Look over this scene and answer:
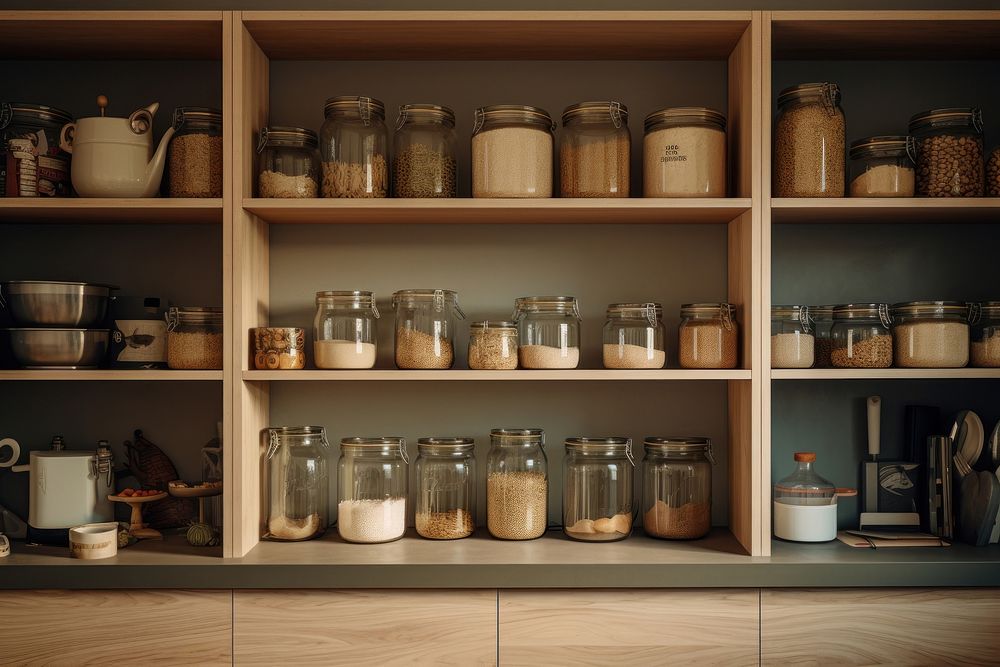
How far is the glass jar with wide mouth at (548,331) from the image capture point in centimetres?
191

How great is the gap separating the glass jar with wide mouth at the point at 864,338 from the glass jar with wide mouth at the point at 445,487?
985 mm

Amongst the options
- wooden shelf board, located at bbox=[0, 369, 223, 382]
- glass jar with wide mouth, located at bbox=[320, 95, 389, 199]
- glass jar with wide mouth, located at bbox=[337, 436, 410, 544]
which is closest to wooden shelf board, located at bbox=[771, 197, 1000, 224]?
glass jar with wide mouth, located at bbox=[320, 95, 389, 199]

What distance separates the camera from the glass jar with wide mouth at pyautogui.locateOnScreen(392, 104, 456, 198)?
1.92 m

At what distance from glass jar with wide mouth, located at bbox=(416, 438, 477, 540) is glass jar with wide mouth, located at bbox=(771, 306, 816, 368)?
83 centimetres

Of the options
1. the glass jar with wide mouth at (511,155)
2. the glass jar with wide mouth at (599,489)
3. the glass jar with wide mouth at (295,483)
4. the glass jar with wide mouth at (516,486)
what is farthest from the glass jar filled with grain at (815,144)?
the glass jar with wide mouth at (295,483)

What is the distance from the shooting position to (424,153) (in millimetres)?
1931

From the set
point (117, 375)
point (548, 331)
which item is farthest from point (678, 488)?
point (117, 375)

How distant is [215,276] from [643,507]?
4.53ft

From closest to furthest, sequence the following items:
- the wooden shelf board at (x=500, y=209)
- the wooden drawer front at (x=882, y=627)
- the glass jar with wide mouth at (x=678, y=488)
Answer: the wooden drawer front at (x=882, y=627) < the wooden shelf board at (x=500, y=209) < the glass jar with wide mouth at (x=678, y=488)

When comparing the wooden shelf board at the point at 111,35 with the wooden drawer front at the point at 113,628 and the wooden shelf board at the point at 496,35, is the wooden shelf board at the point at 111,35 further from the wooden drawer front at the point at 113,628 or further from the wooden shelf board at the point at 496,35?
the wooden drawer front at the point at 113,628

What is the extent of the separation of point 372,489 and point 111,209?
98cm

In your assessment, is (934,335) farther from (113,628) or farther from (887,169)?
(113,628)

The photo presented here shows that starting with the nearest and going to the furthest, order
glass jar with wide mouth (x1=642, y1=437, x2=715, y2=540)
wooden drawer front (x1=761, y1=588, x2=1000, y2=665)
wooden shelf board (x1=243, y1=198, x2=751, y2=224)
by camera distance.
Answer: wooden drawer front (x1=761, y1=588, x2=1000, y2=665)
wooden shelf board (x1=243, y1=198, x2=751, y2=224)
glass jar with wide mouth (x1=642, y1=437, x2=715, y2=540)

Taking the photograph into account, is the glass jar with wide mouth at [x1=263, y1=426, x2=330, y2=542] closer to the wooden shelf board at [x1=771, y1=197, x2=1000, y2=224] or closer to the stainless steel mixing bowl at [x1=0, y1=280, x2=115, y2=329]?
the stainless steel mixing bowl at [x1=0, y1=280, x2=115, y2=329]
